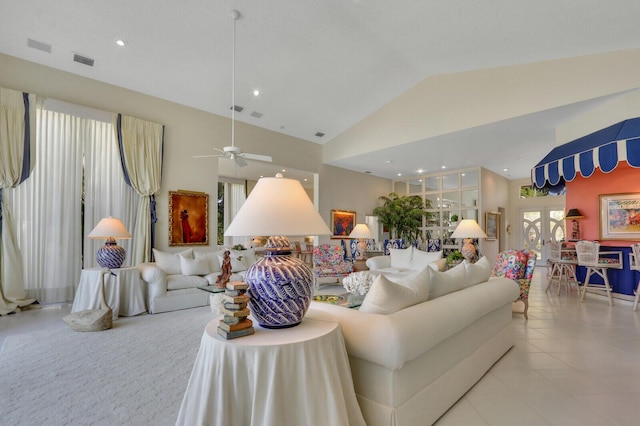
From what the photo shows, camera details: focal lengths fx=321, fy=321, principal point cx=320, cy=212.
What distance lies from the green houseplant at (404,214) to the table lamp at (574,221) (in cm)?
395

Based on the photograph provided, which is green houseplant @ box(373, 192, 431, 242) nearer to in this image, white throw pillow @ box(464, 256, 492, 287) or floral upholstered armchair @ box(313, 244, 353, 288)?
floral upholstered armchair @ box(313, 244, 353, 288)

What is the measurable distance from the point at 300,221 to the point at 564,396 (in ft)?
7.99

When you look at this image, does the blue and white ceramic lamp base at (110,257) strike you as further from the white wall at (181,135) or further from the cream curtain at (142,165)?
the white wall at (181,135)

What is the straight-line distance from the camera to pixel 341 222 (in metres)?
9.70

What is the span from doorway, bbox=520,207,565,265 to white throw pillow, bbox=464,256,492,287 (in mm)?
10482

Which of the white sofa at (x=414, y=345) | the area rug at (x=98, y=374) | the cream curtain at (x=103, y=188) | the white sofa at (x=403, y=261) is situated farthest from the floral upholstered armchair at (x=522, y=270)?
the cream curtain at (x=103, y=188)

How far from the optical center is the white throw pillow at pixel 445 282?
235 cm

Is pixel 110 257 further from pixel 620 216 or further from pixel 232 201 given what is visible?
pixel 620 216

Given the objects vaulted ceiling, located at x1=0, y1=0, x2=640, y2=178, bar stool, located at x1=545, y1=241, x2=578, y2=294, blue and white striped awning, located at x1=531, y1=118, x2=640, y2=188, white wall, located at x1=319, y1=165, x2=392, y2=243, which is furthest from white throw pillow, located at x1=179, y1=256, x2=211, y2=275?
bar stool, located at x1=545, y1=241, x2=578, y2=294

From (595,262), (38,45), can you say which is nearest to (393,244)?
(595,262)

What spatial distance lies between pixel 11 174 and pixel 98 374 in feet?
12.6

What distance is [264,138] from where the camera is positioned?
7.86 m

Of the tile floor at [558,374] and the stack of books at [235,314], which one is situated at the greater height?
the stack of books at [235,314]

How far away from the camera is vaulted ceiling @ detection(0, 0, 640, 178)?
13.7 feet
